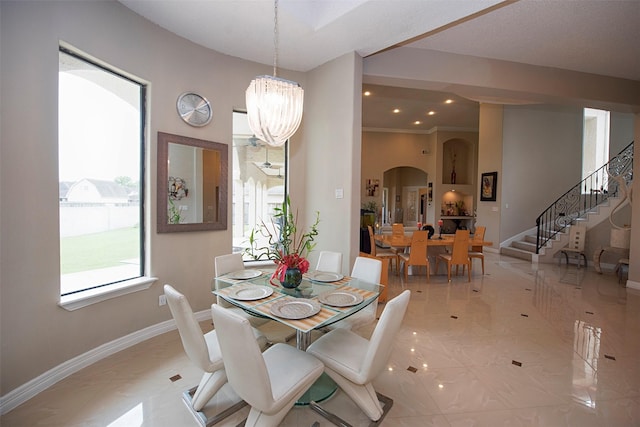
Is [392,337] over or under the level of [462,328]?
over

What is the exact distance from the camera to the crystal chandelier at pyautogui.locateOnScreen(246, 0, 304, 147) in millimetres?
2180

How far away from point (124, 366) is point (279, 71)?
12.0ft

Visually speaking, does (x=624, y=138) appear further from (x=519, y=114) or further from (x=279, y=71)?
(x=279, y=71)

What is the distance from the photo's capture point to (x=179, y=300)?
1.63 metres

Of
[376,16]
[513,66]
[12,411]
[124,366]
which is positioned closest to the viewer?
[12,411]

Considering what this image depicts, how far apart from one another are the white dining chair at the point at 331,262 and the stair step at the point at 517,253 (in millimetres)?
6553

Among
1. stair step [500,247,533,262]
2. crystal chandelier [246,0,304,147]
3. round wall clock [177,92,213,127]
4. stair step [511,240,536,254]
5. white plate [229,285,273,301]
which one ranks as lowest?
stair step [500,247,533,262]

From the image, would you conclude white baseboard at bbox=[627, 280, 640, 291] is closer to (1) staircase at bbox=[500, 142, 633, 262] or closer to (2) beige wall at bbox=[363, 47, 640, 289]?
(2) beige wall at bbox=[363, 47, 640, 289]

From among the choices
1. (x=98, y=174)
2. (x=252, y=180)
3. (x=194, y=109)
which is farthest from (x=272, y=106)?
(x=252, y=180)

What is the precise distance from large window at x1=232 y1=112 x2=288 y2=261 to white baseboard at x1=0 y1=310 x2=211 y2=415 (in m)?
1.29

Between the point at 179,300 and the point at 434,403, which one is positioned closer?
the point at 179,300

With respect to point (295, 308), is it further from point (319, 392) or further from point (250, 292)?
point (319, 392)

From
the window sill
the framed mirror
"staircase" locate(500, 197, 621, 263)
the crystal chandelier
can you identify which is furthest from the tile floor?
"staircase" locate(500, 197, 621, 263)

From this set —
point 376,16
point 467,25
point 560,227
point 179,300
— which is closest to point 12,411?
point 179,300
